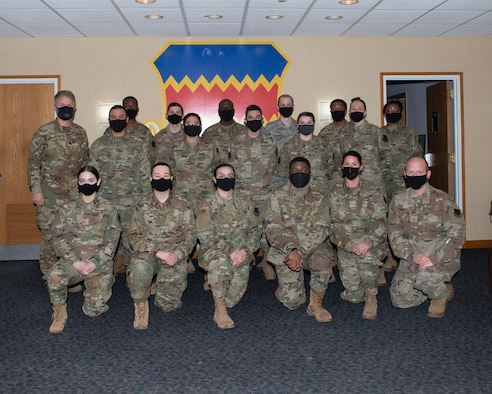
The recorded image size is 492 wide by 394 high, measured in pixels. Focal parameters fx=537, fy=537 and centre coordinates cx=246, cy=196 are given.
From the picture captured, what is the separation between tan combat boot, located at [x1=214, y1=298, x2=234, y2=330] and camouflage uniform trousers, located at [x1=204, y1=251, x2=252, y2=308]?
5cm

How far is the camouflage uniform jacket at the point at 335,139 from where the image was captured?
5758 mm

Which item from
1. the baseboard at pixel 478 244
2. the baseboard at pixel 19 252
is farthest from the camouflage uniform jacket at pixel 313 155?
the baseboard at pixel 19 252

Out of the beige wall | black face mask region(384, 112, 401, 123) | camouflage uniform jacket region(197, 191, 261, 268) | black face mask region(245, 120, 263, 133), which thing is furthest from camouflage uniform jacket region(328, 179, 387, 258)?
the beige wall

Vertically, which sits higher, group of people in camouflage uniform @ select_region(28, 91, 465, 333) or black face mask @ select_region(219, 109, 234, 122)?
black face mask @ select_region(219, 109, 234, 122)

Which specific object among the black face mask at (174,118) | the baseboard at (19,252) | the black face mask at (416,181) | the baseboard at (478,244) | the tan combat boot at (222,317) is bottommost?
the baseboard at (478,244)

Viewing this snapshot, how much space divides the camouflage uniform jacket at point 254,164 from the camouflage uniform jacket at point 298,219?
0.95 metres

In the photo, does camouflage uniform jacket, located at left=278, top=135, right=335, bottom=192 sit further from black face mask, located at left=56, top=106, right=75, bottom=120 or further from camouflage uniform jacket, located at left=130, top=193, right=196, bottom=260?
black face mask, located at left=56, top=106, right=75, bottom=120

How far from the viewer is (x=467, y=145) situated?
281 inches

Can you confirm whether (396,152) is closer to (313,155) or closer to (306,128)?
(313,155)

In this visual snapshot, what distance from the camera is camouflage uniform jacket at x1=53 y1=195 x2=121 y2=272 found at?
4.27 metres

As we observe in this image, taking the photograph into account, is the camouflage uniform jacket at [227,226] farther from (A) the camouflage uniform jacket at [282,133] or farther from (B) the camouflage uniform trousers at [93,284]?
(A) the camouflage uniform jacket at [282,133]

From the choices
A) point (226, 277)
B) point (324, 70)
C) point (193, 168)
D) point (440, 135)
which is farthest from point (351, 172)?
point (440, 135)

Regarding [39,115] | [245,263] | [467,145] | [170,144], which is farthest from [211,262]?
[467,145]

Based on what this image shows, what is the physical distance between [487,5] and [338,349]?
4016mm
